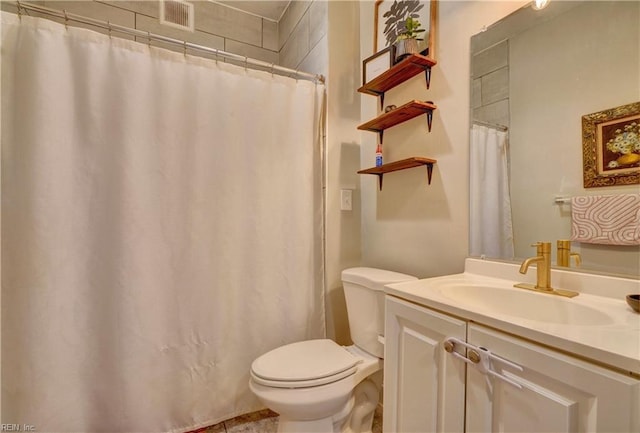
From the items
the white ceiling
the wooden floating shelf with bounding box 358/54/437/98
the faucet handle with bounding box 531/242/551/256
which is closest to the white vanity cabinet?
the faucet handle with bounding box 531/242/551/256

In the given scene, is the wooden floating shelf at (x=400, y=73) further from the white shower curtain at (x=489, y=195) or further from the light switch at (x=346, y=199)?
the light switch at (x=346, y=199)

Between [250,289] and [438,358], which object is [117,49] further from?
[438,358]

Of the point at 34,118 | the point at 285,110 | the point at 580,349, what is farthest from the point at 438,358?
the point at 34,118

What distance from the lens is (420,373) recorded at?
31.9 inches

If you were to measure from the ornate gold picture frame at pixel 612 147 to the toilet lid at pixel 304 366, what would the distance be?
1054 mm

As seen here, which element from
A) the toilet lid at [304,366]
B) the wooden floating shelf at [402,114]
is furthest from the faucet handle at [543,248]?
the toilet lid at [304,366]

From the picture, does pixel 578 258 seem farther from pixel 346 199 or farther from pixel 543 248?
pixel 346 199

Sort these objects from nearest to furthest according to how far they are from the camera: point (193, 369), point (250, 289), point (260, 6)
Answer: point (193, 369) → point (250, 289) → point (260, 6)

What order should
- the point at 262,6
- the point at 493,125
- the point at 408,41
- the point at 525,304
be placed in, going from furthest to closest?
1. the point at 262,6
2. the point at 408,41
3. the point at 493,125
4. the point at 525,304

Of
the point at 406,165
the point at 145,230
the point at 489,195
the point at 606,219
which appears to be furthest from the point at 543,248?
the point at 145,230

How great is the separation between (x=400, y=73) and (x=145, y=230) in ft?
4.53

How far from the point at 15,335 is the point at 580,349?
1752 mm

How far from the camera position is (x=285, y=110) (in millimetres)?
1555

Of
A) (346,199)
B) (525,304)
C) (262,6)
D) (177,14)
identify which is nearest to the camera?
(525,304)
